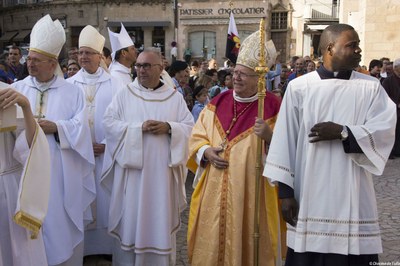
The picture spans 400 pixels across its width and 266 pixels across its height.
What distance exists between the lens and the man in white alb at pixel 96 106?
5.21 meters

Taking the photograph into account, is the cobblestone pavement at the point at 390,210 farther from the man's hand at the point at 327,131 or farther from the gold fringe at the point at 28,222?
the gold fringe at the point at 28,222

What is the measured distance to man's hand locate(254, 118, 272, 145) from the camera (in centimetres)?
364

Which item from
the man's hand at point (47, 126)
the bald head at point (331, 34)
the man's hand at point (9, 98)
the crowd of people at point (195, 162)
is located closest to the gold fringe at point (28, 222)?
the crowd of people at point (195, 162)

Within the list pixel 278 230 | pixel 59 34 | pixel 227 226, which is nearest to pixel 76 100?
pixel 59 34

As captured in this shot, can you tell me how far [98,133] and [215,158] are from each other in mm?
1880

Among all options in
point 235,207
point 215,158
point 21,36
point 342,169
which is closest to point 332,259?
point 342,169

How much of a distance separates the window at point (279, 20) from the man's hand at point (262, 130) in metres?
29.6

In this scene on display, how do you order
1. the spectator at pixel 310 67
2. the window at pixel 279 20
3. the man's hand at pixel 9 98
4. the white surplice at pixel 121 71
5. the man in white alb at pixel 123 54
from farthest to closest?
the window at pixel 279 20 < the spectator at pixel 310 67 < the man in white alb at pixel 123 54 < the white surplice at pixel 121 71 < the man's hand at pixel 9 98

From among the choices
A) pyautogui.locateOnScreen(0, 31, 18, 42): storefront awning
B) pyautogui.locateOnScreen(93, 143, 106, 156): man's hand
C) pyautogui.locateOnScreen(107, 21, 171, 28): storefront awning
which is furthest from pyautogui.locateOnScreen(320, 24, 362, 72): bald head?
pyautogui.locateOnScreen(0, 31, 18, 42): storefront awning

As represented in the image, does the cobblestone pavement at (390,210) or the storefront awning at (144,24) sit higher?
the storefront awning at (144,24)

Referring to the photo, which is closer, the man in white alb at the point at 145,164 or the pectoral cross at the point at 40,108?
the pectoral cross at the point at 40,108

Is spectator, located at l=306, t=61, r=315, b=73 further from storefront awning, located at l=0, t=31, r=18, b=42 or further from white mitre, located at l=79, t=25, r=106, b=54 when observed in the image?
storefront awning, located at l=0, t=31, r=18, b=42

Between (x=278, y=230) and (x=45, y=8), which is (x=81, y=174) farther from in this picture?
(x=45, y=8)

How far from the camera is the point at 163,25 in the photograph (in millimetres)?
32906
